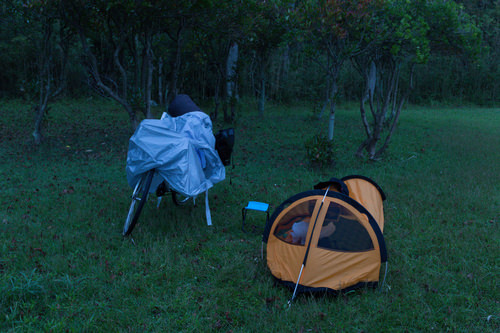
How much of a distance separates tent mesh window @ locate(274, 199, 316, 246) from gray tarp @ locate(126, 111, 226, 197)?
1.12 m

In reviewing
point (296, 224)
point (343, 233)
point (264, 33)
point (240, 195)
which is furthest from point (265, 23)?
point (343, 233)

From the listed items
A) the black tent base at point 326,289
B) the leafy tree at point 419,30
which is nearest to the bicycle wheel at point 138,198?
the black tent base at point 326,289

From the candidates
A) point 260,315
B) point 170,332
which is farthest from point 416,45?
point 170,332

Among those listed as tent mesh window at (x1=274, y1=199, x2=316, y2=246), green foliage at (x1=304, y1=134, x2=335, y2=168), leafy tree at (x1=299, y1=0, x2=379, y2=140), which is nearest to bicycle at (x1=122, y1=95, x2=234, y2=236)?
tent mesh window at (x1=274, y1=199, x2=316, y2=246)

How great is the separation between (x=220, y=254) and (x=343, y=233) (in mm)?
1401

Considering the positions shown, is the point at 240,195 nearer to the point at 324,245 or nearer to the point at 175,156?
the point at 175,156

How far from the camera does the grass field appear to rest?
10.7 ft

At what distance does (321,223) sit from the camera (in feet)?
12.3

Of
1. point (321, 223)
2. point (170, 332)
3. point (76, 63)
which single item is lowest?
point (170, 332)

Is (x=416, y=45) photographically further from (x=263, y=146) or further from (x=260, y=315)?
(x=260, y=315)

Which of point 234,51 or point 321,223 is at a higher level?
point 234,51

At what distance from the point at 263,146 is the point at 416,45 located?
4.36 meters

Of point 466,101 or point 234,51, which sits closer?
point 234,51

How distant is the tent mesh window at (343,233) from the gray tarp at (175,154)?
1.57 metres
